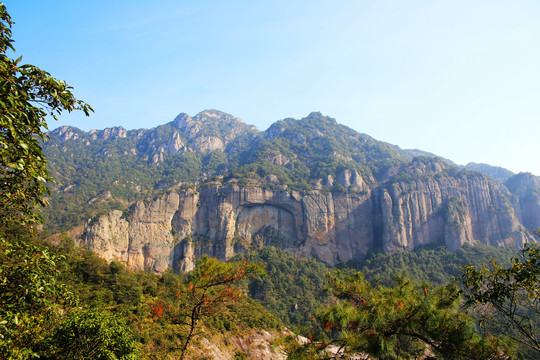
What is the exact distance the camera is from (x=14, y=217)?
4.64 metres

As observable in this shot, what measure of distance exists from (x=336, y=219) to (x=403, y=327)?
226 feet

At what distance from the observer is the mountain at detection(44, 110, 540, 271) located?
59.2m

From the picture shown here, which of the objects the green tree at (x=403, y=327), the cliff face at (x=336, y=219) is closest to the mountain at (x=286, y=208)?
the cliff face at (x=336, y=219)

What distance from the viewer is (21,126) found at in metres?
3.97

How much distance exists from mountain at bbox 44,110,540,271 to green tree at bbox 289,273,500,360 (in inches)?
2016

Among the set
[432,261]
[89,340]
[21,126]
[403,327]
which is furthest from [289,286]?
[21,126]

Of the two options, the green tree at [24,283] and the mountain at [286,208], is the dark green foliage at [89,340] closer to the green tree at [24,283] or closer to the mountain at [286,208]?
the green tree at [24,283]

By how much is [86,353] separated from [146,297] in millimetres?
19530

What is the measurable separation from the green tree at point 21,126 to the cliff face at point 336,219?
59.2 metres

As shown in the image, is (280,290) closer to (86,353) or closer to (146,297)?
(146,297)

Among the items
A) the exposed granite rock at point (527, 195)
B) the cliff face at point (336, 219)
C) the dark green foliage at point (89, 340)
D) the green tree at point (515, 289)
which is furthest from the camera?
the exposed granite rock at point (527, 195)

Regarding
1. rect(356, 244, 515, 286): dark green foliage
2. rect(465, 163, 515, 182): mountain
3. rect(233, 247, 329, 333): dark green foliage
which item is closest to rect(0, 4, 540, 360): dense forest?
rect(233, 247, 329, 333): dark green foliage

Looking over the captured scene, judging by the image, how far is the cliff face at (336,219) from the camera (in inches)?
2534

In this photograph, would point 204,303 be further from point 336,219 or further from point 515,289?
point 336,219
